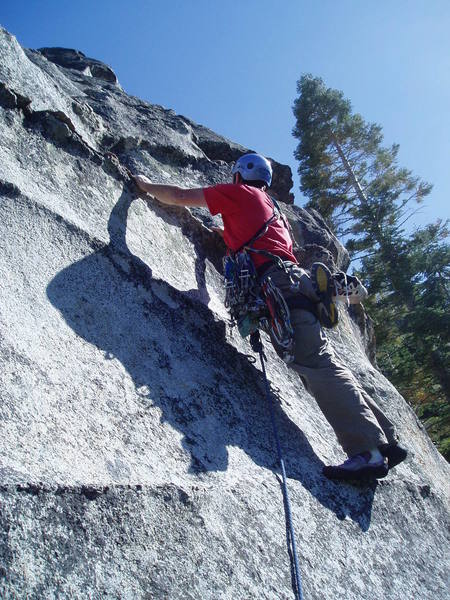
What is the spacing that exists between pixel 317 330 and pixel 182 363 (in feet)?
3.71

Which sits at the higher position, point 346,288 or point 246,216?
point 246,216

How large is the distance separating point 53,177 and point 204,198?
1.29m

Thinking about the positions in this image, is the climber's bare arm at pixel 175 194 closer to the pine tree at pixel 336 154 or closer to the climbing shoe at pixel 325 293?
the climbing shoe at pixel 325 293

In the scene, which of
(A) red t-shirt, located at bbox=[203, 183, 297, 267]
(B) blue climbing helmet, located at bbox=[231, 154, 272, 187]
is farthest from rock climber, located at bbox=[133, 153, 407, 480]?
(B) blue climbing helmet, located at bbox=[231, 154, 272, 187]

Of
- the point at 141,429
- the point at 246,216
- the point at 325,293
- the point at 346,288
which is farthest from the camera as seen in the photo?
the point at 246,216

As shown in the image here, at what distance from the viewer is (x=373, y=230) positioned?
767 inches

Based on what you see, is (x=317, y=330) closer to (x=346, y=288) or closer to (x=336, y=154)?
(x=346, y=288)

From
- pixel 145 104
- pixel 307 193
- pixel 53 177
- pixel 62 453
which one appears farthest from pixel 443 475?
pixel 307 193

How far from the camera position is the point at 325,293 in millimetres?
4129

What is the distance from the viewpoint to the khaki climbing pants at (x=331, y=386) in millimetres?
3852

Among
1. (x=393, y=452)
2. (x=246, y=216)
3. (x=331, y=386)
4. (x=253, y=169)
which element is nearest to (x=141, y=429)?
(x=331, y=386)

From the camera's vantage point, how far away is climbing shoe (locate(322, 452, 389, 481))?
12.1 feet

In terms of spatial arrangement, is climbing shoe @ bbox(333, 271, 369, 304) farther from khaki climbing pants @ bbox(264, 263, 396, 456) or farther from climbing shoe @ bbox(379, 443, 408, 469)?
climbing shoe @ bbox(379, 443, 408, 469)

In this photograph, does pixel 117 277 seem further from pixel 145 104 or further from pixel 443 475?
pixel 145 104
